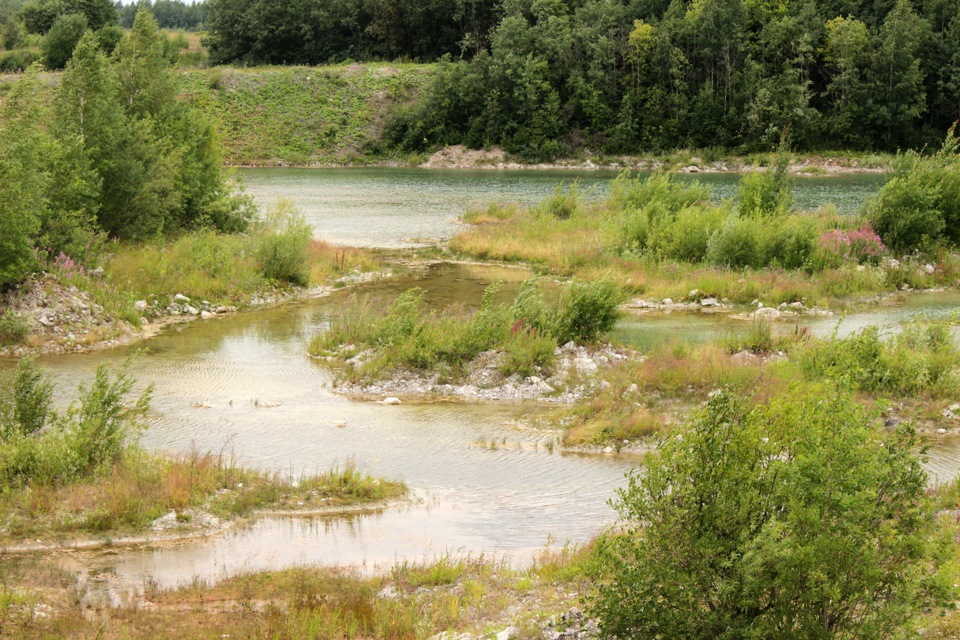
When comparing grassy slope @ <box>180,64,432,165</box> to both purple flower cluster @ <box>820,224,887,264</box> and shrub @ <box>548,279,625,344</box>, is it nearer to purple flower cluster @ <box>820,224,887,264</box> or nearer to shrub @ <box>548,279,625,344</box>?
purple flower cluster @ <box>820,224,887,264</box>

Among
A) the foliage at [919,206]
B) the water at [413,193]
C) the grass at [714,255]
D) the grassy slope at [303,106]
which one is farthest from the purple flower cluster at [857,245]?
the grassy slope at [303,106]

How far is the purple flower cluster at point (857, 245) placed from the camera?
1235 inches

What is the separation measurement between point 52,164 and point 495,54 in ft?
274

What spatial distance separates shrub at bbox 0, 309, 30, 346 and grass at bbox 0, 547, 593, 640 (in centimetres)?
1242

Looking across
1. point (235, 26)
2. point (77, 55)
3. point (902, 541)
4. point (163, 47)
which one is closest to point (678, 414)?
point (902, 541)

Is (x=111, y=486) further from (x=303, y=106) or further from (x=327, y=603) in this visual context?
(x=303, y=106)

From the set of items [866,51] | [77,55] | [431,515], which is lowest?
[431,515]

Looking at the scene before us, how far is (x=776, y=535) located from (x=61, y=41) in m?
116

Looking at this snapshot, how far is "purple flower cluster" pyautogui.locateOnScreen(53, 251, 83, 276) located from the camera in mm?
23766

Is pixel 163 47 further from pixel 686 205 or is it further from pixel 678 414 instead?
pixel 678 414

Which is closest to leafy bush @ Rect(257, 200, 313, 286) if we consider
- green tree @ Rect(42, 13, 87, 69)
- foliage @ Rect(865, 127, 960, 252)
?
foliage @ Rect(865, 127, 960, 252)

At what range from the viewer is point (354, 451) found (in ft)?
50.8

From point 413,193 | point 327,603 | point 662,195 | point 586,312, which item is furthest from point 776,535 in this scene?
point 413,193

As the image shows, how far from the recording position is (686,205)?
36.1 meters
